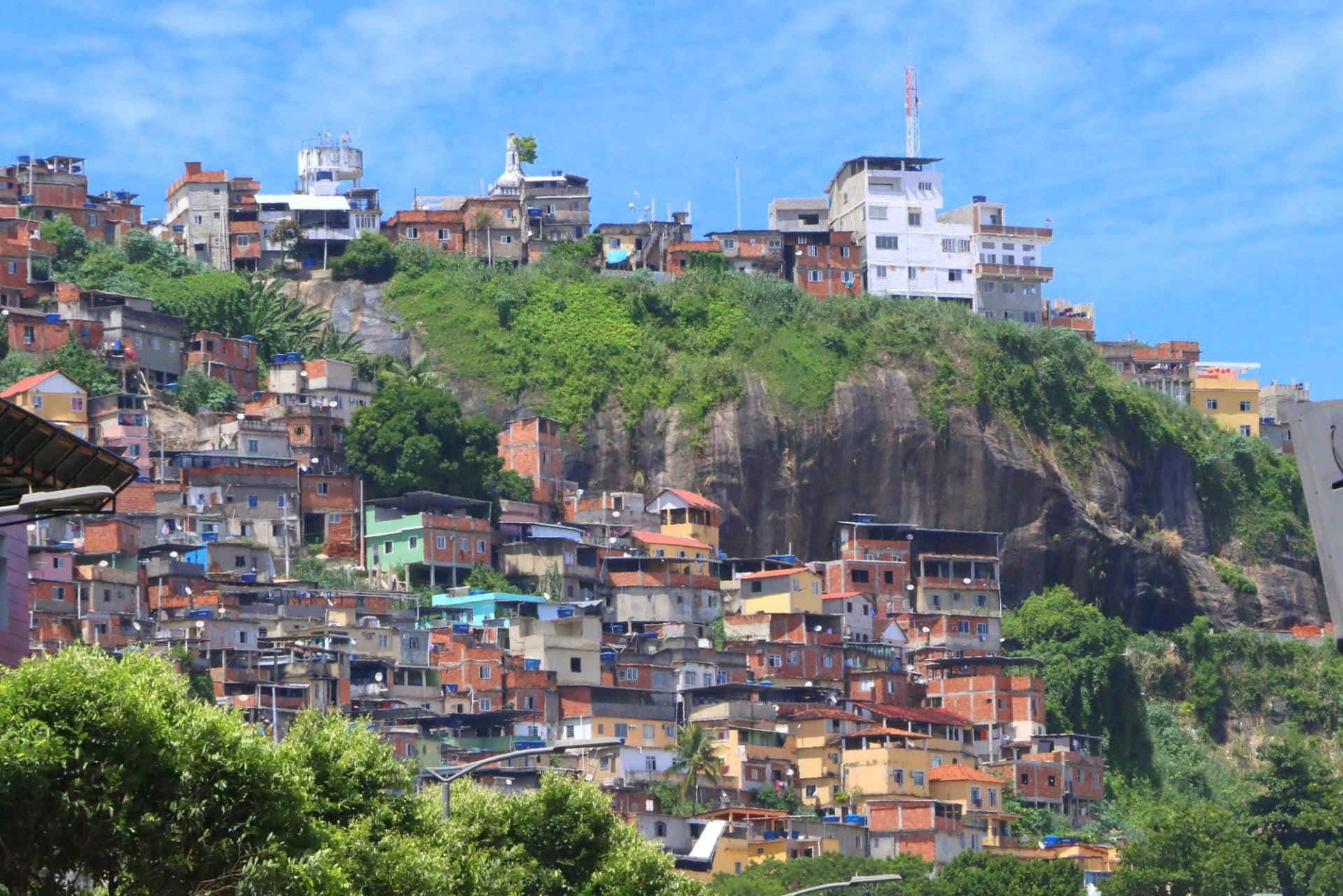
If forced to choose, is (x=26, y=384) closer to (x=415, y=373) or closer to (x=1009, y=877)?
(x=415, y=373)

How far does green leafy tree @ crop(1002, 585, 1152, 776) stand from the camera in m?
115

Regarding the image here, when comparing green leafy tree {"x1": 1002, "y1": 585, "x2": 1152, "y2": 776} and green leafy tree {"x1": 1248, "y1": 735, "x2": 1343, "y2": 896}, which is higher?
green leafy tree {"x1": 1002, "y1": 585, "x2": 1152, "y2": 776}

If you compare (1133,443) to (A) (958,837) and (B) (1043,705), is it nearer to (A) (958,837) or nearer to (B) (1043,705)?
(B) (1043,705)

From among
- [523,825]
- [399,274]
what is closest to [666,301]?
[399,274]

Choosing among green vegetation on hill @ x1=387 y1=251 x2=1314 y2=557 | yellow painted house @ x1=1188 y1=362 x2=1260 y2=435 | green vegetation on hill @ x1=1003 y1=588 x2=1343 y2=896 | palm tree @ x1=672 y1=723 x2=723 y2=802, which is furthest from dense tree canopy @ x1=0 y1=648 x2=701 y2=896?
yellow painted house @ x1=1188 y1=362 x2=1260 y2=435

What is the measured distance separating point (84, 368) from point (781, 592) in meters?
31.2

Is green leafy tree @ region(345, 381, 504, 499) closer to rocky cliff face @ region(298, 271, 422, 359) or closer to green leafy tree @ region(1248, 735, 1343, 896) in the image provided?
rocky cliff face @ region(298, 271, 422, 359)

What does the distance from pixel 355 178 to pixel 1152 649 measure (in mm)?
50441

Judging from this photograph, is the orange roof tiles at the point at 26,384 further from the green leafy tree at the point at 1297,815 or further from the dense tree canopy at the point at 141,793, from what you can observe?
the dense tree canopy at the point at 141,793

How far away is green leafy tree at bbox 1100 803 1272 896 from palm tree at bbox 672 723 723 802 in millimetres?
15172

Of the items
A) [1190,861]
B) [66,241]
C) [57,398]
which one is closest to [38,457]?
[1190,861]

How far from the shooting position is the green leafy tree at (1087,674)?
115 m

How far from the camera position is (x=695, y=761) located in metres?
99.9

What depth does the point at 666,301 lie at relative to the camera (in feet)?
424
